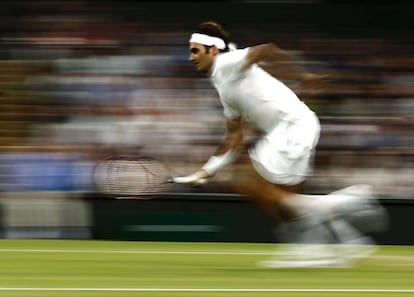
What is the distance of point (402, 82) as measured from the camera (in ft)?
43.2

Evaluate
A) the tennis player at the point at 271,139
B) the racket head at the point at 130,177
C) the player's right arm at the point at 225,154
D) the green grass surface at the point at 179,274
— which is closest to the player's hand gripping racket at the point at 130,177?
the racket head at the point at 130,177

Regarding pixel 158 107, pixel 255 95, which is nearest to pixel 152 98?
pixel 158 107

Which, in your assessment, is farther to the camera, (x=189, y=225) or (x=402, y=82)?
(x=402, y=82)

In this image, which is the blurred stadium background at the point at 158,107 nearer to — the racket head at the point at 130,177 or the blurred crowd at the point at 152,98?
the blurred crowd at the point at 152,98

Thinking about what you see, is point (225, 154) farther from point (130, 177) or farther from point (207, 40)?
point (130, 177)

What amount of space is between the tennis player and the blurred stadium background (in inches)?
134

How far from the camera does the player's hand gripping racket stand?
11.8 m

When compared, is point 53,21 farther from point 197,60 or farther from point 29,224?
point 197,60

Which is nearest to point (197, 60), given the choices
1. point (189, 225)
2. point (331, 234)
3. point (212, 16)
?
point (331, 234)

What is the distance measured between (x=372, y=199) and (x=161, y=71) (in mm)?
2684

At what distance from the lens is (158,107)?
1299cm

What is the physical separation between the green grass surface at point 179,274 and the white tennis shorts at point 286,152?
0.66 metres

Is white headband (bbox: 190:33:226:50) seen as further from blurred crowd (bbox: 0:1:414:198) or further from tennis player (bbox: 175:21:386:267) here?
blurred crowd (bbox: 0:1:414:198)

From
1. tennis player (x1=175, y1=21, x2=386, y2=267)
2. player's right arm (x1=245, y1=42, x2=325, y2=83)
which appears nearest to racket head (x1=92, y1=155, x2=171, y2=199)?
tennis player (x1=175, y1=21, x2=386, y2=267)
